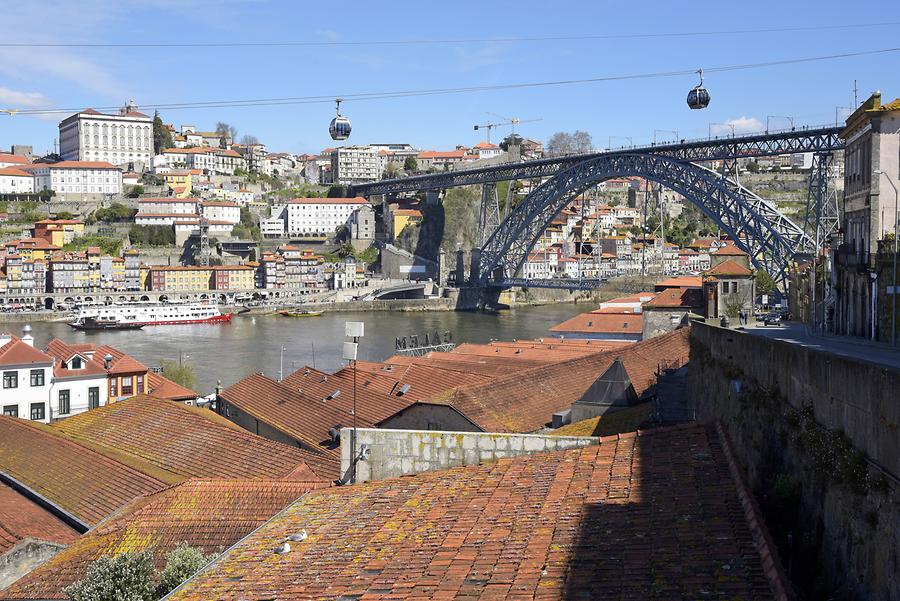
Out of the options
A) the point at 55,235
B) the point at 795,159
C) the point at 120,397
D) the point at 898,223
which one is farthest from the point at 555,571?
the point at 795,159

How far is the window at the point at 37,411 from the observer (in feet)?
35.2

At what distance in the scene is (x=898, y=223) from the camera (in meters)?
5.45

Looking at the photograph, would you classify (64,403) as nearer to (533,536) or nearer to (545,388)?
(545,388)

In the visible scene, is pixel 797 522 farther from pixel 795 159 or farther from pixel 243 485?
pixel 795 159

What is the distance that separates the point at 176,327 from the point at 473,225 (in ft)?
57.3

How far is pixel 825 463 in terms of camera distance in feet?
8.67

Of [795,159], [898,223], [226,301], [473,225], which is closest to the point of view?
[898,223]

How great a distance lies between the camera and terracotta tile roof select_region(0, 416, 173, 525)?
548 centimetres

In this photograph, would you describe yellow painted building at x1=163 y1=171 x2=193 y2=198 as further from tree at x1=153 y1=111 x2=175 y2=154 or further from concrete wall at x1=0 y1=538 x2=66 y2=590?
concrete wall at x1=0 y1=538 x2=66 y2=590

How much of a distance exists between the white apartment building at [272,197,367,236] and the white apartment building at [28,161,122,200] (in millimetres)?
9066

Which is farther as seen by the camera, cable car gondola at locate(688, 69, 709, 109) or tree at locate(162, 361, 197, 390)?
cable car gondola at locate(688, 69, 709, 109)

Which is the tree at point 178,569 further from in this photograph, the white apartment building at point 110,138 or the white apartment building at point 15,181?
the white apartment building at point 110,138

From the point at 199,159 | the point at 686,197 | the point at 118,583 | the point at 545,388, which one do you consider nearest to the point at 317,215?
the point at 199,159

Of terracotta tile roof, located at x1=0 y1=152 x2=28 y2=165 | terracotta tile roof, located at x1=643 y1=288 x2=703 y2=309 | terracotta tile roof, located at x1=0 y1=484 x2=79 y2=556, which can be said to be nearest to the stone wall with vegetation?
terracotta tile roof, located at x1=0 y1=484 x2=79 y2=556
